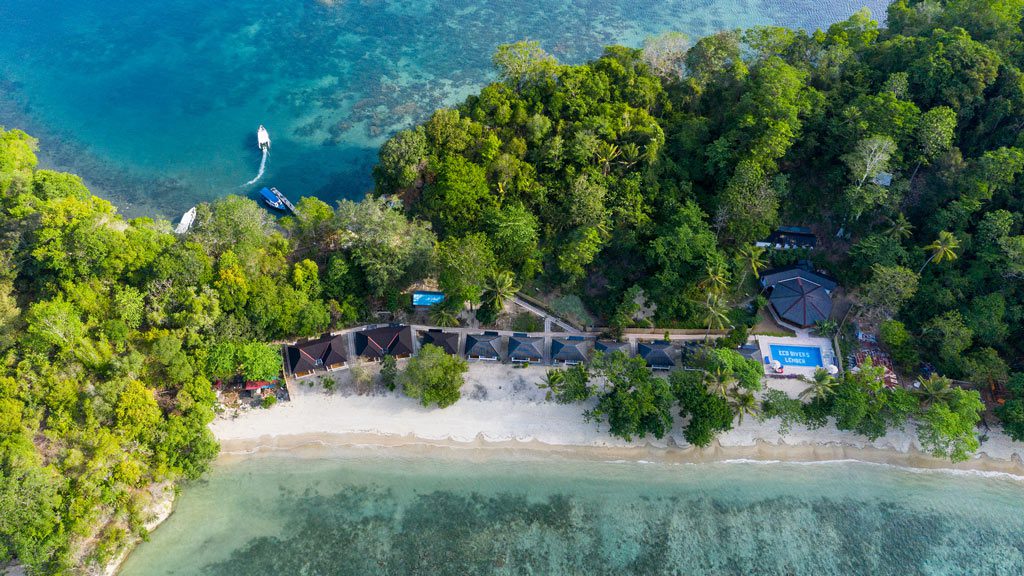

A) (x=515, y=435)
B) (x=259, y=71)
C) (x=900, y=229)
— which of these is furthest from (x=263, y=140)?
(x=900, y=229)

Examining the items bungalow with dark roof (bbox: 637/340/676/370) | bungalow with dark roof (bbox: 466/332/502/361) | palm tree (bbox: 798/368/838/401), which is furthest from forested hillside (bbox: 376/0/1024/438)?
palm tree (bbox: 798/368/838/401)

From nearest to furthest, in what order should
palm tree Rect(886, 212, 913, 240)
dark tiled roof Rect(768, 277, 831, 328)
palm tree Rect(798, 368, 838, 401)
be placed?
palm tree Rect(798, 368, 838, 401) → dark tiled roof Rect(768, 277, 831, 328) → palm tree Rect(886, 212, 913, 240)

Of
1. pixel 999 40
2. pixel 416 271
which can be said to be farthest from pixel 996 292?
pixel 416 271

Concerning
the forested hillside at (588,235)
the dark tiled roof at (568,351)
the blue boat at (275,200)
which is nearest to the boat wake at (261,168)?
the blue boat at (275,200)

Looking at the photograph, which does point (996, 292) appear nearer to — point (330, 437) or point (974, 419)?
point (974, 419)

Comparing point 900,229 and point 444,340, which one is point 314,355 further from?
point 900,229

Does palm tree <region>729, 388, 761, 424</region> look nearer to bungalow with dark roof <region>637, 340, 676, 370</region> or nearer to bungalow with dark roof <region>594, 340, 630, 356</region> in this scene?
bungalow with dark roof <region>637, 340, 676, 370</region>

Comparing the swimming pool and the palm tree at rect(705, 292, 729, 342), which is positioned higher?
the palm tree at rect(705, 292, 729, 342)

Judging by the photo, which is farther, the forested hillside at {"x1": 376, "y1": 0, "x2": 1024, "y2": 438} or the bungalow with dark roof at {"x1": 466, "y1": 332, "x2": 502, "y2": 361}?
the forested hillside at {"x1": 376, "y1": 0, "x2": 1024, "y2": 438}

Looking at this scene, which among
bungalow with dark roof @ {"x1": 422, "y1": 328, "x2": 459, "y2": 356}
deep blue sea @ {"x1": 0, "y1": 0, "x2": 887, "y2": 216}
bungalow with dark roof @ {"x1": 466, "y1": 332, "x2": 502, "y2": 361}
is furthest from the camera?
deep blue sea @ {"x1": 0, "y1": 0, "x2": 887, "y2": 216}
